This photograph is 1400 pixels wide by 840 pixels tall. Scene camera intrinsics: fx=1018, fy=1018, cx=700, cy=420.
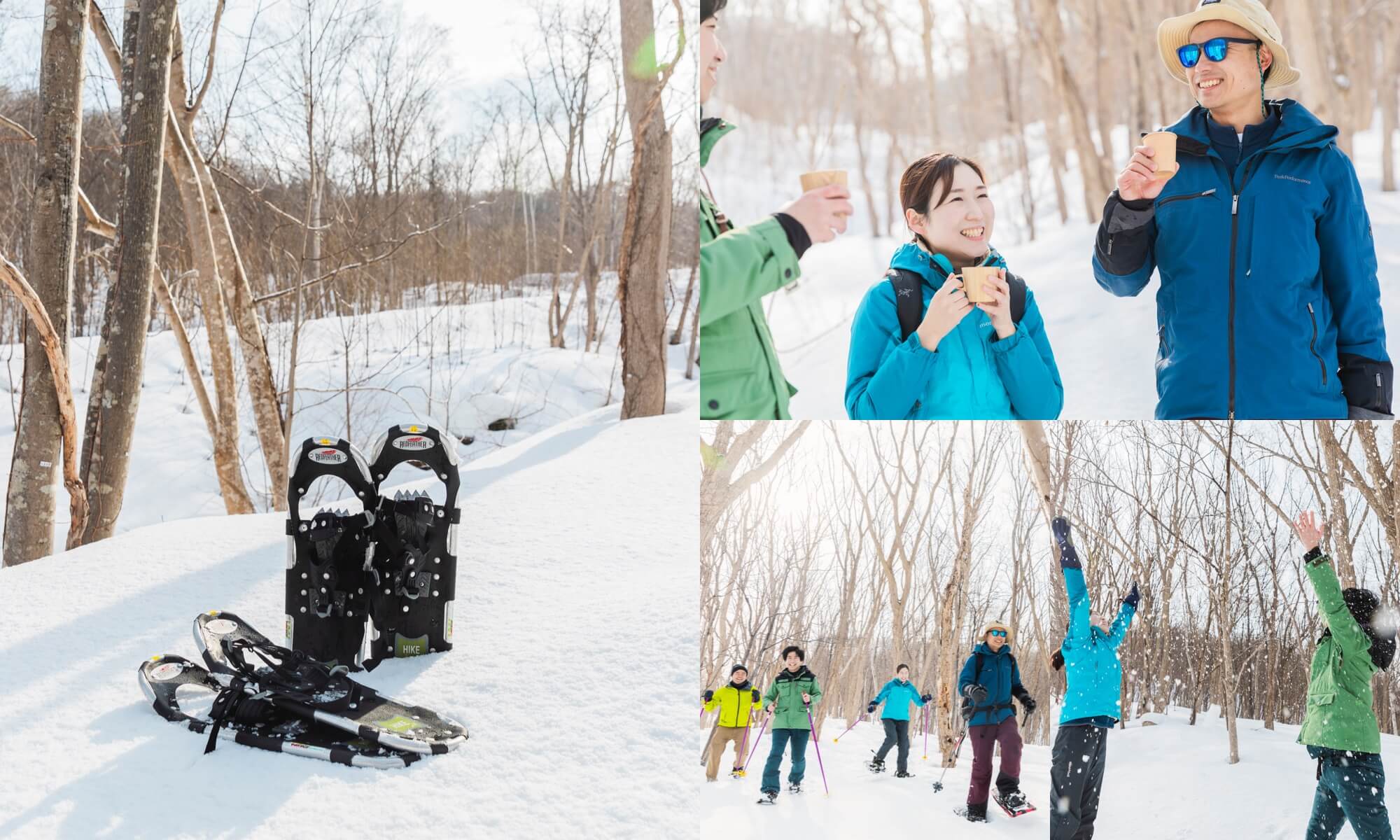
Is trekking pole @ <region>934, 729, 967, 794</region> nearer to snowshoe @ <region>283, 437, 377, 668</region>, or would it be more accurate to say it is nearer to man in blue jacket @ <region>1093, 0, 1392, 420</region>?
man in blue jacket @ <region>1093, 0, 1392, 420</region>

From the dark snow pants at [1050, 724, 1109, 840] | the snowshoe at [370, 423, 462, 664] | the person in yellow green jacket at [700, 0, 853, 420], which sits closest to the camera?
the person in yellow green jacket at [700, 0, 853, 420]

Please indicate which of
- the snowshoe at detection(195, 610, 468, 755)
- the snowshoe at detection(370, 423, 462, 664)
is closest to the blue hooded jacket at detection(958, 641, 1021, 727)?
the snowshoe at detection(195, 610, 468, 755)

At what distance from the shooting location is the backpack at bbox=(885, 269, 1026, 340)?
174 centimetres

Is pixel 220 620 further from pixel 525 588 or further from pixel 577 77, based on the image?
pixel 577 77

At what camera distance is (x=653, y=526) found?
4.53 metres

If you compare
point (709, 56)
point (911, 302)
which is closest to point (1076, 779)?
point (911, 302)

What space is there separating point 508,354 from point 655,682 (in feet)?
28.8

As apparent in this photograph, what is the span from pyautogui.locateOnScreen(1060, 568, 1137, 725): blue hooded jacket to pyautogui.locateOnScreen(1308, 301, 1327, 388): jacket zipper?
54 centimetres

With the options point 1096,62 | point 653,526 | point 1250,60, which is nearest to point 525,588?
point 653,526

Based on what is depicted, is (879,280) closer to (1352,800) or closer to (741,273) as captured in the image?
(741,273)

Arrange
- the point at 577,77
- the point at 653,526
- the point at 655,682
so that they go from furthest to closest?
the point at 577,77 < the point at 653,526 < the point at 655,682

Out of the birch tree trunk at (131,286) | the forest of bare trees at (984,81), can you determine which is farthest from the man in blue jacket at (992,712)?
the birch tree trunk at (131,286)

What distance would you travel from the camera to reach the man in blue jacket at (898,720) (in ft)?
6.35

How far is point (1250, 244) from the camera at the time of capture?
1.70 m
